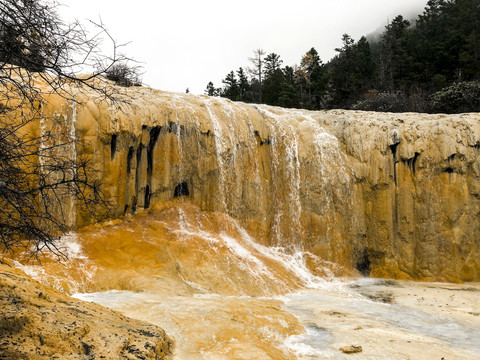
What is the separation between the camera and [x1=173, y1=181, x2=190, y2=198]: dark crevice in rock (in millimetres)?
13948

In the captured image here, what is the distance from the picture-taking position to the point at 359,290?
13461mm

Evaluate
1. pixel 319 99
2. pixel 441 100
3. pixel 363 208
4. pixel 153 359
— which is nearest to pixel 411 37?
pixel 319 99

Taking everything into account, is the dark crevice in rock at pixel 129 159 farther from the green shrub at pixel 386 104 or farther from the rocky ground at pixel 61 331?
the green shrub at pixel 386 104

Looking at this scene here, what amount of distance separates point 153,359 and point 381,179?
15.0m

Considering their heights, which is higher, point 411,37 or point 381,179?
point 411,37

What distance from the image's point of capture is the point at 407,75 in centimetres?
3931

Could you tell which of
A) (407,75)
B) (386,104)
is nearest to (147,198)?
(386,104)

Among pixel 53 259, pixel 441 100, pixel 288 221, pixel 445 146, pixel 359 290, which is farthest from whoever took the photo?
pixel 441 100

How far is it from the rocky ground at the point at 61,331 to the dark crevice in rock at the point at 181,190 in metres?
8.66

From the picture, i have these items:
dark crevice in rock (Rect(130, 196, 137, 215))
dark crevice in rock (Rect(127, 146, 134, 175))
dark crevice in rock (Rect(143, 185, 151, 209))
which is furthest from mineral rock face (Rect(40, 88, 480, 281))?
dark crevice in rock (Rect(130, 196, 137, 215))

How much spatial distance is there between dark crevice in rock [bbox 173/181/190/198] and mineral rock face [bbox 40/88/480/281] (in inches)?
1.5

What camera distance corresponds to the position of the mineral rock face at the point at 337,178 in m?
14.5

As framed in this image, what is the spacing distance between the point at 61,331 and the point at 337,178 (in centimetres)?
1457

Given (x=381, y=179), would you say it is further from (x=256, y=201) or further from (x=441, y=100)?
(x=441, y=100)
